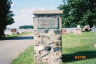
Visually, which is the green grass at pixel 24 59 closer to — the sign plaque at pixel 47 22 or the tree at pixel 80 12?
the sign plaque at pixel 47 22

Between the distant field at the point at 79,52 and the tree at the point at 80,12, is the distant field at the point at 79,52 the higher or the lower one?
the lower one

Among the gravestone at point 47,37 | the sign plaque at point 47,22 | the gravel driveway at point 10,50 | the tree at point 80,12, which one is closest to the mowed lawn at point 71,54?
the gravel driveway at point 10,50

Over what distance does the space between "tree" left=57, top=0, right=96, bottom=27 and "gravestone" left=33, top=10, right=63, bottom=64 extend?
86.9ft

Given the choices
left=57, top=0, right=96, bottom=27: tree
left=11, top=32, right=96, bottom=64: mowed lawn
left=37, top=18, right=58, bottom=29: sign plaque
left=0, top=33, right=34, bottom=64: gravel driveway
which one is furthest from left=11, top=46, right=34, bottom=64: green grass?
left=57, top=0, right=96, bottom=27: tree

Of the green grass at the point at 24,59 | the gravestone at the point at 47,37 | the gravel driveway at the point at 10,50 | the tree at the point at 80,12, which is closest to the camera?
the gravestone at the point at 47,37

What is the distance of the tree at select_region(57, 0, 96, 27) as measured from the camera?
29391 millimetres

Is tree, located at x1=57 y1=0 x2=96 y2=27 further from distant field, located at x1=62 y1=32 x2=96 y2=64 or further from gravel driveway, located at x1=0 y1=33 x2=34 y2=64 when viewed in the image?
gravel driveway, located at x1=0 y1=33 x2=34 y2=64

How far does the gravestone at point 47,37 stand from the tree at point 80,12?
26495 mm

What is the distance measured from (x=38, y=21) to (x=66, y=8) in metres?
30.2

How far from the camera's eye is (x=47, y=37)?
443 cm

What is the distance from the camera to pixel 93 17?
97.2 ft

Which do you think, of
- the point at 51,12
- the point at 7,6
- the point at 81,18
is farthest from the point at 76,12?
the point at 51,12

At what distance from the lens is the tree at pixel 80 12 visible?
96.4 ft

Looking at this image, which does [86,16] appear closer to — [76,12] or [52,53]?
[76,12]
